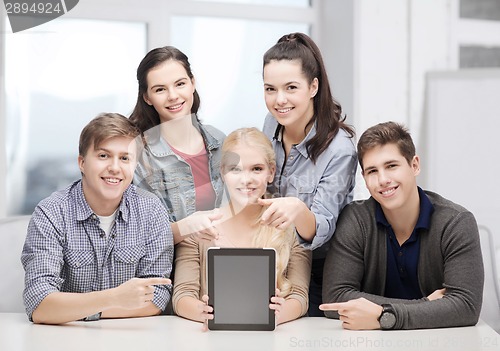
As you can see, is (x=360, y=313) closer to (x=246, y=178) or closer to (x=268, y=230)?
(x=268, y=230)

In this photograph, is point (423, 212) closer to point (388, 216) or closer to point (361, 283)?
point (388, 216)

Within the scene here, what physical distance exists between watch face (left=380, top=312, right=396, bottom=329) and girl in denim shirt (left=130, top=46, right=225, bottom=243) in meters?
0.46

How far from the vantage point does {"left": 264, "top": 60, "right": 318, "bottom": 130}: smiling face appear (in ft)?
6.07

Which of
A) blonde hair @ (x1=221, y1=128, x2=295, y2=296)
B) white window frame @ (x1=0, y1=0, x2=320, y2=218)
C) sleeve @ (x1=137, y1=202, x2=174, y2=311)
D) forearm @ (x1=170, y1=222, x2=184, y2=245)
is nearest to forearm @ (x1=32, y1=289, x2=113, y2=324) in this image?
sleeve @ (x1=137, y1=202, x2=174, y2=311)

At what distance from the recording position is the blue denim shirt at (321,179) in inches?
72.0

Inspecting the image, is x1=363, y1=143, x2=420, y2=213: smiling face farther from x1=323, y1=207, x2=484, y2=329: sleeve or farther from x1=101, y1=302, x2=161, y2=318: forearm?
x1=101, y1=302, x2=161, y2=318: forearm

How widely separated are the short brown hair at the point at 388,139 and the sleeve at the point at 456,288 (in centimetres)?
20

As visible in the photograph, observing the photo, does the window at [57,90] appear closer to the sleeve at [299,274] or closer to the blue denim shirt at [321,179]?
the blue denim shirt at [321,179]

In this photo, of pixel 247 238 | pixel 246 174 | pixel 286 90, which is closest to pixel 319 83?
pixel 286 90

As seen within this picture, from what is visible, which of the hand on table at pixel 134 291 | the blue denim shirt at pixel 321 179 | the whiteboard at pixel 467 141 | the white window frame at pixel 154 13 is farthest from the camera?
the whiteboard at pixel 467 141

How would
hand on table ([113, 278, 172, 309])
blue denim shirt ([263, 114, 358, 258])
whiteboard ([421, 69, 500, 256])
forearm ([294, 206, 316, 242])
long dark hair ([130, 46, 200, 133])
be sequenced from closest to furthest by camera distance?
hand on table ([113, 278, 172, 309]) → forearm ([294, 206, 316, 242]) → blue denim shirt ([263, 114, 358, 258]) → long dark hair ([130, 46, 200, 133]) → whiteboard ([421, 69, 500, 256])

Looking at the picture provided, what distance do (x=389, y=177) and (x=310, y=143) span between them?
0.23 m

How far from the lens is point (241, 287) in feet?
5.24

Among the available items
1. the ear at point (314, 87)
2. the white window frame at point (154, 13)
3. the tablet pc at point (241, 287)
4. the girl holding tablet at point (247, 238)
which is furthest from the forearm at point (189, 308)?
the white window frame at point (154, 13)
